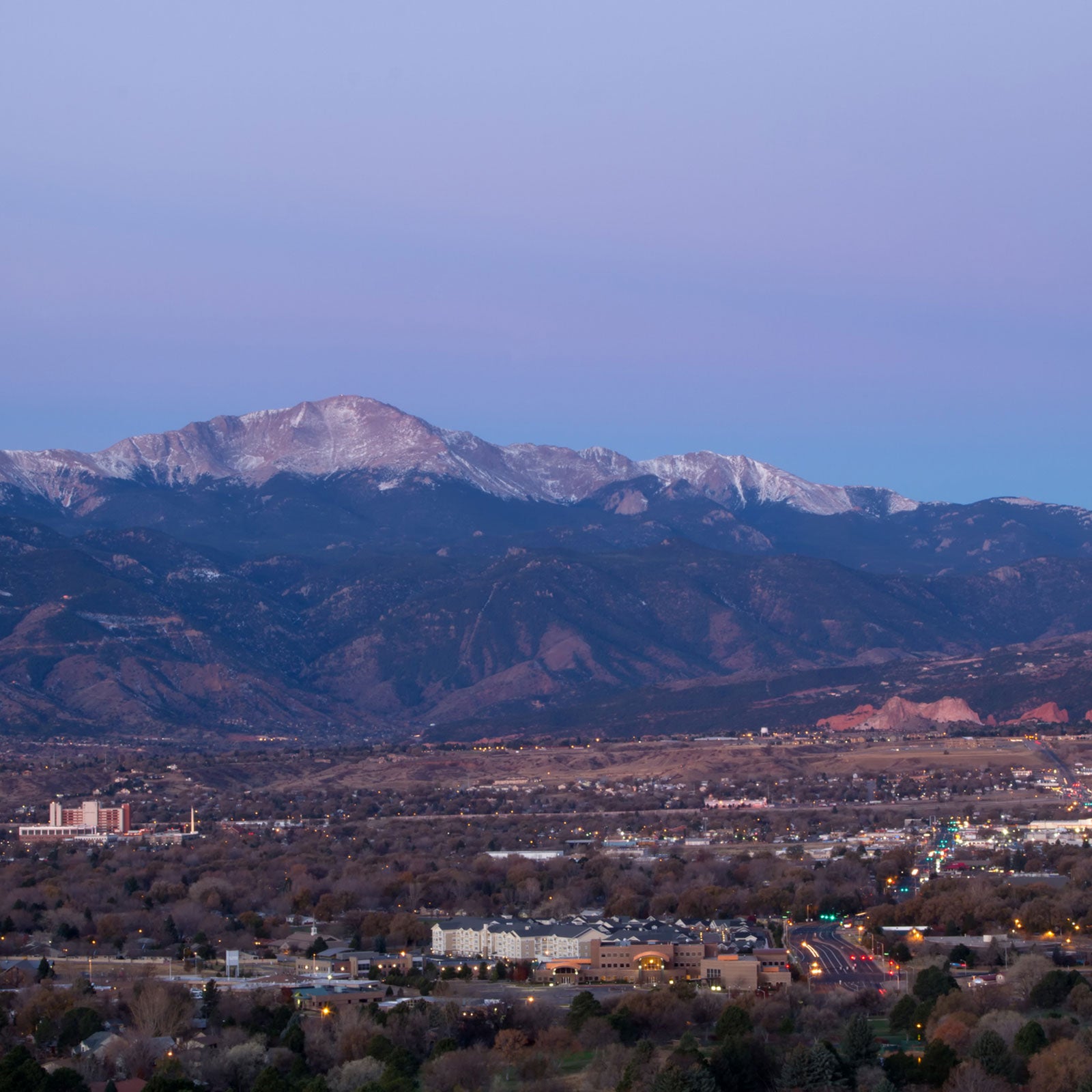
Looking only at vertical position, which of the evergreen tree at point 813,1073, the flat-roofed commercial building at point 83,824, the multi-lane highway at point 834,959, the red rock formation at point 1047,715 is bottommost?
the evergreen tree at point 813,1073

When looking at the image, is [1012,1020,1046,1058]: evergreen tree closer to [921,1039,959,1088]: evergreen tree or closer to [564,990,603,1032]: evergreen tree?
[921,1039,959,1088]: evergreen tree

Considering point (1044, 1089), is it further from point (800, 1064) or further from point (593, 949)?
point (593, 949)

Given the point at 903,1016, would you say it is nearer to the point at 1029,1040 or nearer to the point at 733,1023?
the point at 733,1023

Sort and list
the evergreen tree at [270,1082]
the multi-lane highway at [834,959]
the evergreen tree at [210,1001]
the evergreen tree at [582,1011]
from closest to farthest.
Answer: the evergreen tree at [270,1082]
the evergreen tree at [582,1011]
the evergreen tree at [210,1001]
the multi-lane highway at [834,959]

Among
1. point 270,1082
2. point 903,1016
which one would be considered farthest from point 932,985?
point 270,1082

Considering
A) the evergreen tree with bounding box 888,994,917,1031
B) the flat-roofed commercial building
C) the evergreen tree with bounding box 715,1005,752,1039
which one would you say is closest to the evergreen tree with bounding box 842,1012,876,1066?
the evergreen tree with bounding box 715,1005,752,1039

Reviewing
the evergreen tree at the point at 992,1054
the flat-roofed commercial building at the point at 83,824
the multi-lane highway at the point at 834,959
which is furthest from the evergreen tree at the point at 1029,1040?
the flat-roofed commercial building at the point at 83,824

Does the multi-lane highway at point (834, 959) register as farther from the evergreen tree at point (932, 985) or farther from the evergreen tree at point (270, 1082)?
the evergreen tree at point (270, 1082)

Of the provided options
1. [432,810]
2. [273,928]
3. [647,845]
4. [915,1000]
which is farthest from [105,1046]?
[432,810]
